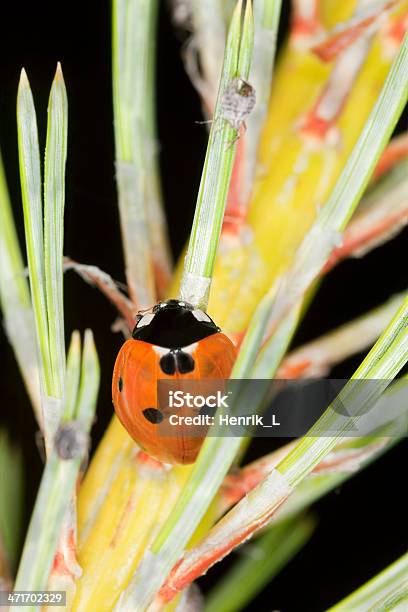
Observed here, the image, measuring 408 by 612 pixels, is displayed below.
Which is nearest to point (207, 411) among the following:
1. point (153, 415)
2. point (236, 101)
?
point (153, 415)

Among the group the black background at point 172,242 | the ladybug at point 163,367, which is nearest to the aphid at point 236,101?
the ladybug at point 163,367

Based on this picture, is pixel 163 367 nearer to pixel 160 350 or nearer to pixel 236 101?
pixel 160 350

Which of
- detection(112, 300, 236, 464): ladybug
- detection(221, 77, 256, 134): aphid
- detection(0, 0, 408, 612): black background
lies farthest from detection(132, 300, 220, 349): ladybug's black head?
detection(0, 0, 408, 612): black background

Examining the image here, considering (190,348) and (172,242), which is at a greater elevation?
(172,242)

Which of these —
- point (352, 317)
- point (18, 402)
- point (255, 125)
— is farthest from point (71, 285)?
point (255, 125)

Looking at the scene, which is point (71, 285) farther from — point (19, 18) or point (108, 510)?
point (108, 510)

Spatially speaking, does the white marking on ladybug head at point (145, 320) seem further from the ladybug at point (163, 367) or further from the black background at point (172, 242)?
the black background at point (172, 242)

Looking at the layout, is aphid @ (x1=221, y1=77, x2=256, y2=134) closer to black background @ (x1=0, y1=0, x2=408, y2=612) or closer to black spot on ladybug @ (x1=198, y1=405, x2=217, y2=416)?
black spot on ladybug @ (x1=198, y1=405, x2=217, y2=416)
